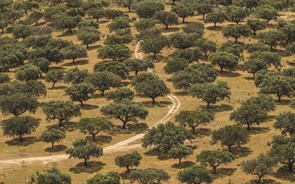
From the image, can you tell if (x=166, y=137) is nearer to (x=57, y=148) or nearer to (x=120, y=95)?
(x=57, y=148)

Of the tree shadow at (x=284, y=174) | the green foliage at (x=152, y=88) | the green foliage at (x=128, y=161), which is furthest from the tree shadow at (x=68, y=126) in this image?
the tree shadow at (x=284, y=174)

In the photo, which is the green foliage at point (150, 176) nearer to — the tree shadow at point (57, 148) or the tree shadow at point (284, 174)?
the tree shadow at point (284, 174)

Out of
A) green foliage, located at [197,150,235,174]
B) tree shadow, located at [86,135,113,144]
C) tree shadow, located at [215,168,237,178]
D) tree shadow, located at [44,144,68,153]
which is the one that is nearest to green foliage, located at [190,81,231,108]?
tree shadow, located at [86,135,113,144]

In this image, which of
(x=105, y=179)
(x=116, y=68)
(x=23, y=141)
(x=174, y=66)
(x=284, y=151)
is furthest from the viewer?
(x=174, y=66)

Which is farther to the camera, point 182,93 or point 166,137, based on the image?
point 182,93

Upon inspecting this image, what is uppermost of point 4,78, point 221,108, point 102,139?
point 4,78

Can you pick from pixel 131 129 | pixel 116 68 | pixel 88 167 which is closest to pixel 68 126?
pixel 131 129

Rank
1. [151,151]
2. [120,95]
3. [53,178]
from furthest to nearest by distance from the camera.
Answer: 1. [120,95]
2. [151,151]
3. [53,178]
